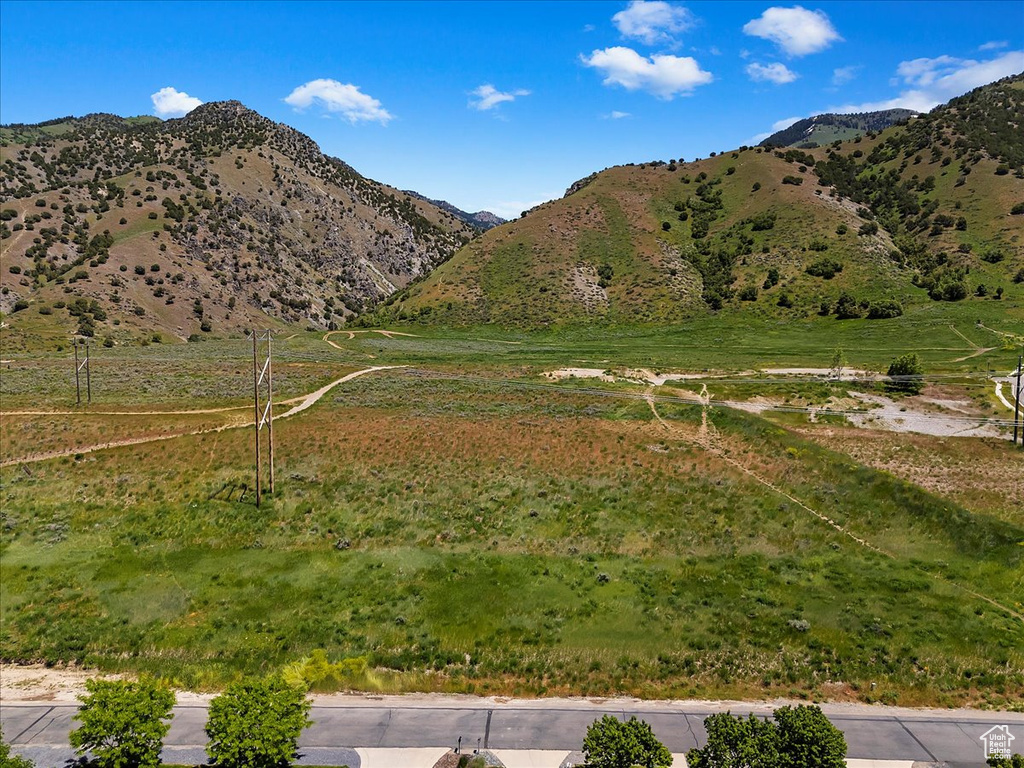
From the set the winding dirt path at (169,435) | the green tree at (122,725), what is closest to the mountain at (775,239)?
the winding dirt path at (169,435)

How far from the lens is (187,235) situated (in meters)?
133

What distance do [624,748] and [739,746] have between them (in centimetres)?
301

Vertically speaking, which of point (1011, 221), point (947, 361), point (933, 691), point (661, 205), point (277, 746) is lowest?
point (933, 691)

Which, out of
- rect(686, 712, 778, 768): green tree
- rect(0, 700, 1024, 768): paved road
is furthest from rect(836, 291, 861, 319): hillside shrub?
rect(686, 712, 778, 768): green tree

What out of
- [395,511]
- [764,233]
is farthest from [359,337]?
[764,233]

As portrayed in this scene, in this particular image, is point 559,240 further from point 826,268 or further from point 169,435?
point 169,435

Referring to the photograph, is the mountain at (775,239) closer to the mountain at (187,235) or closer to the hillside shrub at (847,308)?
the hillside shrub at (847,308)

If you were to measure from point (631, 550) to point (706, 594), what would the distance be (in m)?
5.22

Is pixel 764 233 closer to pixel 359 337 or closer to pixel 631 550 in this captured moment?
pixel 359 337

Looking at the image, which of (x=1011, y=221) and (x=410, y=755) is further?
(x=1011, y=221)

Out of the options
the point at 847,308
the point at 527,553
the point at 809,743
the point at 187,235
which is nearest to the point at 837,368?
the point at 847,308

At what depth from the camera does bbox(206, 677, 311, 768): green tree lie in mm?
15320

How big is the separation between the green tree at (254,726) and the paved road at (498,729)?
2.64m

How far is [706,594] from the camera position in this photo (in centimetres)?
2770
